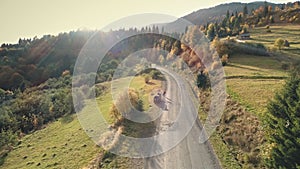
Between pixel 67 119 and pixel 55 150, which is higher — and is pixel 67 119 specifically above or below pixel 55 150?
below

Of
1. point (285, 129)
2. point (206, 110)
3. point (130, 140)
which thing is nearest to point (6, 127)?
point (130, 140)

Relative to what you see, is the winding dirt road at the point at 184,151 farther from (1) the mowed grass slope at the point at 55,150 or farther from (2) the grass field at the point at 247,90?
(1) the mowed grass slope at the point at 55,150

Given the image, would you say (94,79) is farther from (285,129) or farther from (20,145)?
(285,129)

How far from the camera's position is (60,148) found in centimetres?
3784

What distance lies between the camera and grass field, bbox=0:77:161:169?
31766mm

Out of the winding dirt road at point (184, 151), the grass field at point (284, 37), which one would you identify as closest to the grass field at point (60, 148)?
the winding dirt road at point (184, 151)

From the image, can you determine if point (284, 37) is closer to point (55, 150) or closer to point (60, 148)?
point (60, 148)

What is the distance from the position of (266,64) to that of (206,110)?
95.8 feet

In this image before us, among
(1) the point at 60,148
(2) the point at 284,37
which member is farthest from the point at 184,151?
(2) the point at 284,37

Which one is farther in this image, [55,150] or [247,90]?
[247,90]

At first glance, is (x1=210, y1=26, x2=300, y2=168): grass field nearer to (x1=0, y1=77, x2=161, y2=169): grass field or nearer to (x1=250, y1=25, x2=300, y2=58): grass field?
(x1=250, y1=25, x2=300, y2=58): grass field

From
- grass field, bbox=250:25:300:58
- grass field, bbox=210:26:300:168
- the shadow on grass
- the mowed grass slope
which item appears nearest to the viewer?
grass field, bbox=210:26:300:168

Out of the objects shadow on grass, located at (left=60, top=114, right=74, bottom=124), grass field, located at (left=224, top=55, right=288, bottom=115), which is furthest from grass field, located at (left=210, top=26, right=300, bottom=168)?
shadow on grass, located at (left=60, top=114, right=74, bottom=124)

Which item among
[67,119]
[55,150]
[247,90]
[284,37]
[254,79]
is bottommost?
[67,119]
